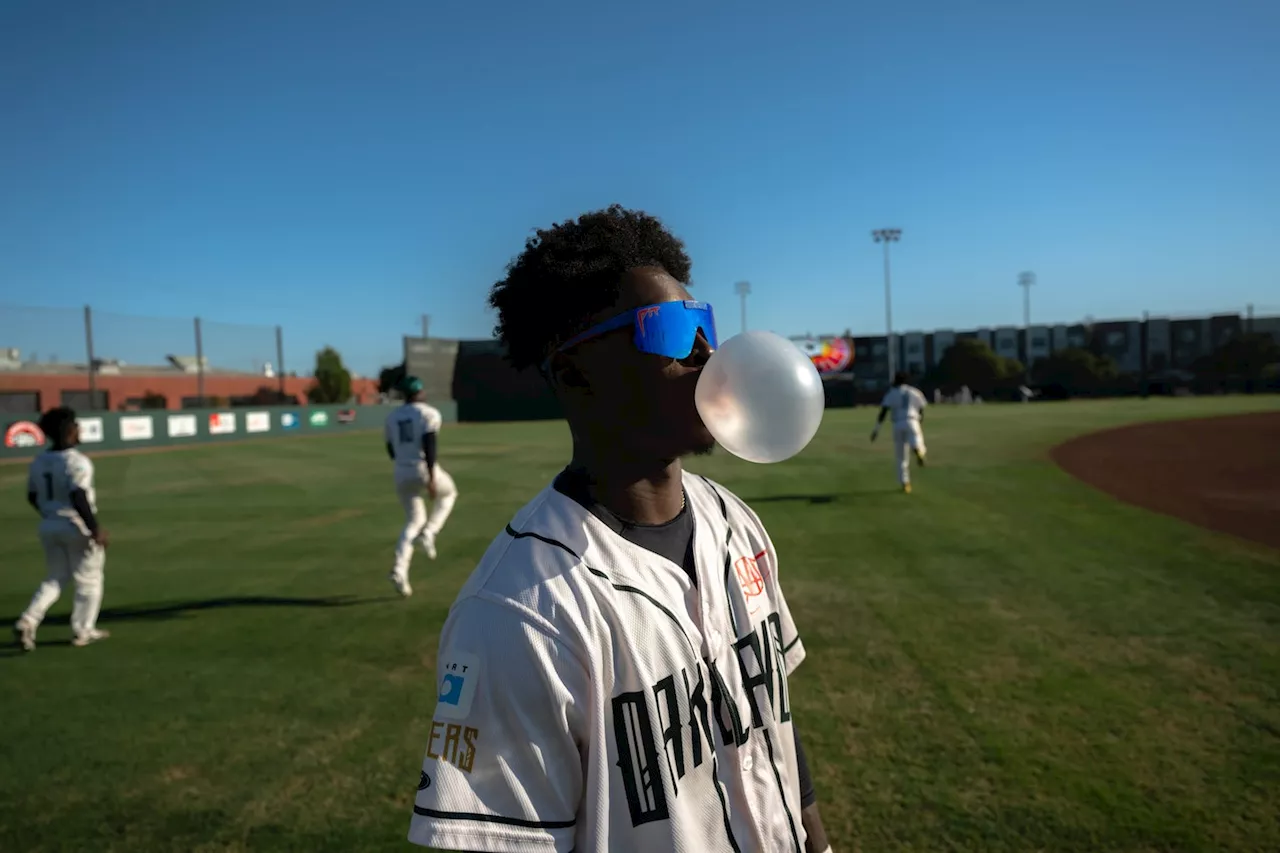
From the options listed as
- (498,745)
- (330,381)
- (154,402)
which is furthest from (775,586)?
(330,381)

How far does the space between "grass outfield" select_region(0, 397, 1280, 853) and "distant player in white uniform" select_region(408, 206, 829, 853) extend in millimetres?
2269

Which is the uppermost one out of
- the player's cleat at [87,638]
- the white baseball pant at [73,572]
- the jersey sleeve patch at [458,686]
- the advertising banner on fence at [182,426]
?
the jersey sleeve patch at [458,686]

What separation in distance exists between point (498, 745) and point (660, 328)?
93cm

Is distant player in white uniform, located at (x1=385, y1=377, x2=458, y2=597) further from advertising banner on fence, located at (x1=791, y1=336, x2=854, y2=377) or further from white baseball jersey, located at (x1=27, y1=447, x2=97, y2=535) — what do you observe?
advertising banner on fence, located at (x1=791, y1=336, x2=854, y2=377)

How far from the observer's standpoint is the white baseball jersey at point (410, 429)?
28.9 feet

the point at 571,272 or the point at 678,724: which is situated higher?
the point at 571,272

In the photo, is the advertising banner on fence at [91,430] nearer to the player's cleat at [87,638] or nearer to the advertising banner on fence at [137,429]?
the advertising banner on fence at [137,429]

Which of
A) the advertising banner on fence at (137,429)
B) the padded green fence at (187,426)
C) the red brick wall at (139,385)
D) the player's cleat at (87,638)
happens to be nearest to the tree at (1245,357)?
the padded green fence at (187,426)

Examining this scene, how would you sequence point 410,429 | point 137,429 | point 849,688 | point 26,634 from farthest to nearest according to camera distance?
point 137,429 < point 410,429 < point 26,634 < point 849,688

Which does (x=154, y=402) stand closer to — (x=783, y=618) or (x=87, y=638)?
(x=87, y=638)

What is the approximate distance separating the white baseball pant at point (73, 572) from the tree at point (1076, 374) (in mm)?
74276

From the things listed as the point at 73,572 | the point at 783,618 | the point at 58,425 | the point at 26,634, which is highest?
the point at 58,425

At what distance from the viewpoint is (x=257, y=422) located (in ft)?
119

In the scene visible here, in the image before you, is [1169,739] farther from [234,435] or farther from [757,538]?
[234,435]
